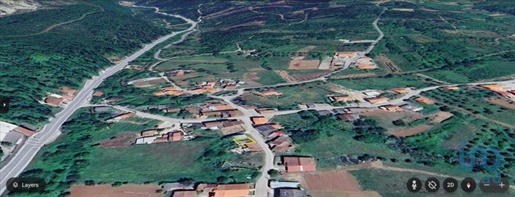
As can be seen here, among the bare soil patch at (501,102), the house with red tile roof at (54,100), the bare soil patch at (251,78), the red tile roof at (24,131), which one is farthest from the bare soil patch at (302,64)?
the red tile roof at (24,131)

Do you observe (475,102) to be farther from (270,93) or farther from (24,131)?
(24,131)

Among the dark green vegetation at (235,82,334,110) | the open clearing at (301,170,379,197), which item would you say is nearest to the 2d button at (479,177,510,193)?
the open clearing at (301,170,379,197)

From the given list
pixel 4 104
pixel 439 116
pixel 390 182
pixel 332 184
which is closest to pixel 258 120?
pixel 332 184

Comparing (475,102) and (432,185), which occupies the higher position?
(475,102)

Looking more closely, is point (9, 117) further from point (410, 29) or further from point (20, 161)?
point (410, 29)

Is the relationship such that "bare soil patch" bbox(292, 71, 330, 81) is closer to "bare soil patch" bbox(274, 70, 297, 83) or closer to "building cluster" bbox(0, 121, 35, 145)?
"bare soil patch" bbox(274, 70, 297, 83)

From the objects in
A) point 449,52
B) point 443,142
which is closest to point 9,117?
point 443,142
